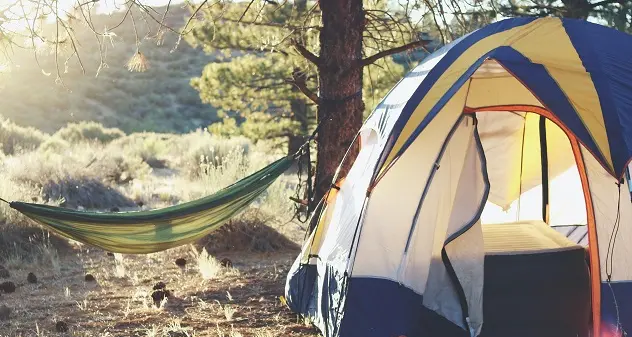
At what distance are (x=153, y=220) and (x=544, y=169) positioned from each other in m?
2.74

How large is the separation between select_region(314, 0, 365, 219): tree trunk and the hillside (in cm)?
2182

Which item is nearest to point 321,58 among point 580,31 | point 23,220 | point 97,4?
point 97,4

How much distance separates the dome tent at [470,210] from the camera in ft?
11.9

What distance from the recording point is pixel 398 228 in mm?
3906

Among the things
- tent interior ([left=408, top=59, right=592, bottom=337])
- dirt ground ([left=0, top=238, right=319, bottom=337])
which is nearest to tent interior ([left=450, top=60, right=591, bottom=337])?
tent interior ([left=408, top=59, right=592, bottom=337])

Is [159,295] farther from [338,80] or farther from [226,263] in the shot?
[338,80]

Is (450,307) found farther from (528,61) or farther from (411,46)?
(411,46)

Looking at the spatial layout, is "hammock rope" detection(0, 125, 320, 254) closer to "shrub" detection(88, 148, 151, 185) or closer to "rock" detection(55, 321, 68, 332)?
"rock" detection(55, 321, 68, 332)

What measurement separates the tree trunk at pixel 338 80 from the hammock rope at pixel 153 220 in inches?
16.0

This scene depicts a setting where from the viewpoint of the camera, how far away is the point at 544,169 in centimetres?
509

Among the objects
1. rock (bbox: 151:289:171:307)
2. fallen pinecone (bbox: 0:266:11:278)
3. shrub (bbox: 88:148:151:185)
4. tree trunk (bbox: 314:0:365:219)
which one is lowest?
rock (bbox: 151:289:171:307)

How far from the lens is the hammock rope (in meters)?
4.19

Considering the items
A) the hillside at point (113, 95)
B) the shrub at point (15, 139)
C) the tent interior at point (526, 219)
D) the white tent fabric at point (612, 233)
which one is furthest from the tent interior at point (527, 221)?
the hillside at point (113, 95)

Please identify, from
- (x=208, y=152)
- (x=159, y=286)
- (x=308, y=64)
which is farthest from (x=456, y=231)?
(x=208, y=152)
